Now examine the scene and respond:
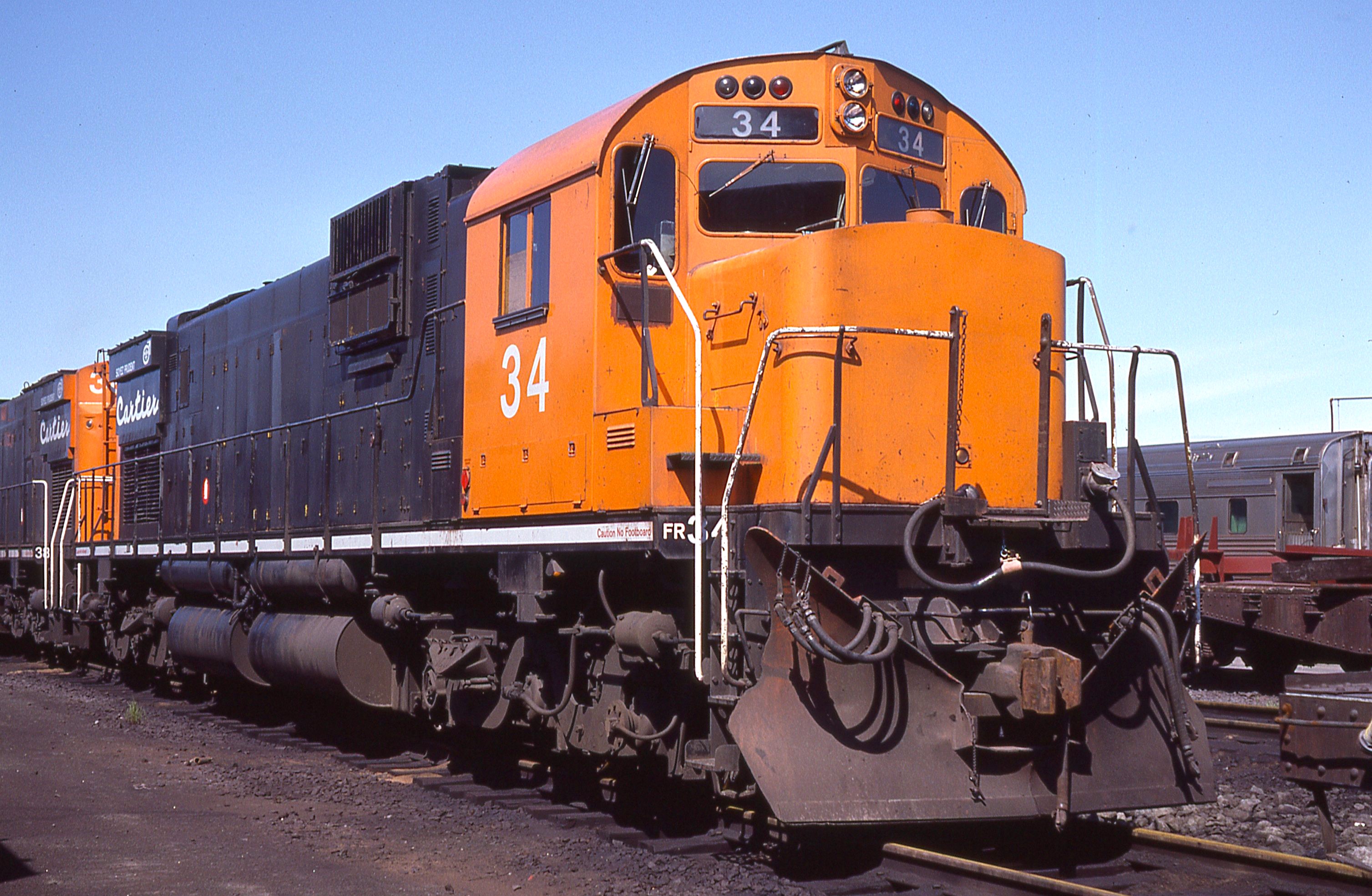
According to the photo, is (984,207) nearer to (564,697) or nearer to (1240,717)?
(564,697)

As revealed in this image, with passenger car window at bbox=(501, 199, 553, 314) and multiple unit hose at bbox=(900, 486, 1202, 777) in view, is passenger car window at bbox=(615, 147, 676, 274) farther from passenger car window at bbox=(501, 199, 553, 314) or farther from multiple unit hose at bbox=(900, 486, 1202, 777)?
multiple unit hose at bbox=(900, 486, 1202, 777)

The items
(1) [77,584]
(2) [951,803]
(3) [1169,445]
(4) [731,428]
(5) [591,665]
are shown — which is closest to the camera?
(2) [951,803]

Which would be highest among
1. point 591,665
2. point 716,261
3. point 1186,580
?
point 716,261

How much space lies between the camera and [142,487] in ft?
50.2

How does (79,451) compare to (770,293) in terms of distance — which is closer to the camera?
(770,293)

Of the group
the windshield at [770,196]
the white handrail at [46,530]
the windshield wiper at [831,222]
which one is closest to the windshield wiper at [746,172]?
the windshield at [770,196]

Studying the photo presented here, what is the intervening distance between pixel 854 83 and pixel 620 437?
222 cm

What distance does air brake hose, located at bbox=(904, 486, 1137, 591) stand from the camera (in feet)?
19.7

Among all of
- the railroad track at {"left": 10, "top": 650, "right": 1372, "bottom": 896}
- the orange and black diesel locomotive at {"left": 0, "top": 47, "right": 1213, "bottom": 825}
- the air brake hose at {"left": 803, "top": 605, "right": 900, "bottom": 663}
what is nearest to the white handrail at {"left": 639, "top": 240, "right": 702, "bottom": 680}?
the orange and black diesel locomotive at {"left": 0, "top": 47, "right": 1213, "bottom": 825}

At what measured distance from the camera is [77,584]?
53.8ft

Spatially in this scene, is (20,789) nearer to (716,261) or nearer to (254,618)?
(254,618)

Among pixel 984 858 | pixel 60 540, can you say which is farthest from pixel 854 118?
pixel 60 540

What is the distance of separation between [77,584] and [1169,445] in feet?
53.3

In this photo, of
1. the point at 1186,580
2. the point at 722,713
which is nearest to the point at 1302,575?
the point at 1186,580
